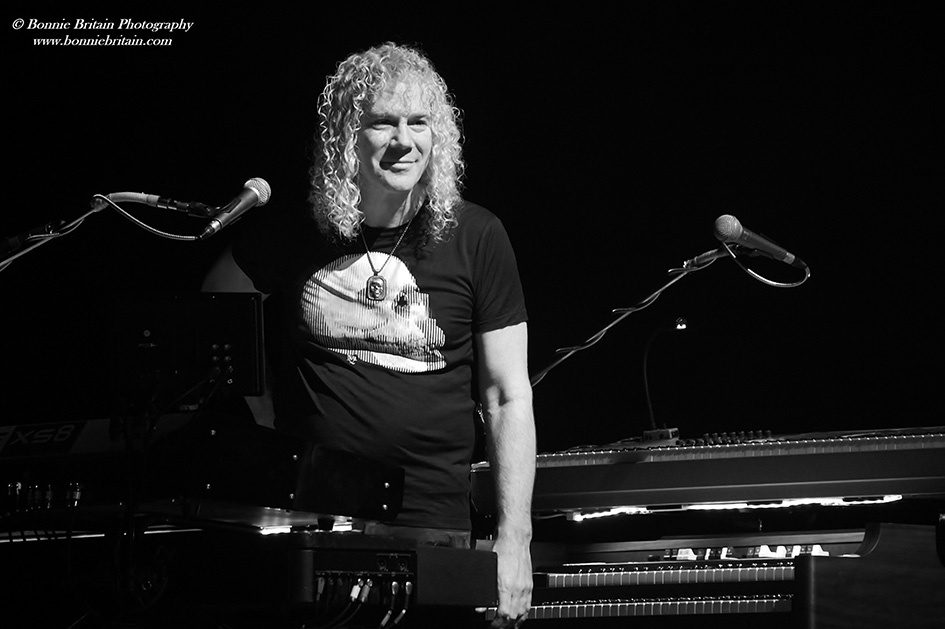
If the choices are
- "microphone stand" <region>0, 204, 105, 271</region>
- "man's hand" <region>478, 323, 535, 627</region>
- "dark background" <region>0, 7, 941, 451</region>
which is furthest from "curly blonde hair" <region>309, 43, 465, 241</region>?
"dark background" <region>0, 7, 941, 451</region>

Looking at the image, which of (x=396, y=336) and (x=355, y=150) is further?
(x=355, y=150)

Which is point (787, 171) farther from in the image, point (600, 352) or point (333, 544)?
point (333, 544)

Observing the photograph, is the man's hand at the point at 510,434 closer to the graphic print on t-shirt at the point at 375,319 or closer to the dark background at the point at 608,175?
the graphic print on t-shirt at the point at 375,319

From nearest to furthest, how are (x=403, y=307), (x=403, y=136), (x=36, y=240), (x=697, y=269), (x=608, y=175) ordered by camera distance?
(x=36, y=240), (x=403, y=307), (x=403, y=136), (x=697, y=269), (x=608, y=175)

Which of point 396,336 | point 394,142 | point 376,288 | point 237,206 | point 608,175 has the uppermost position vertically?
point 608,175

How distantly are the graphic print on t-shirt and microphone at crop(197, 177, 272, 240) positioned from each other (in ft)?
0.77

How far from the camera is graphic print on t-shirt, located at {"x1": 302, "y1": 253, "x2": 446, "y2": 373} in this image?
2594mm

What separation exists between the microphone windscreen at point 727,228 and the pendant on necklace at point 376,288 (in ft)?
2.96

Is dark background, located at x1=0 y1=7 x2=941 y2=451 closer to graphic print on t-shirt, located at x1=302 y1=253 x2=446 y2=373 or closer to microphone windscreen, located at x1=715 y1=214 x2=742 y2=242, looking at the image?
microphone windscreen, located at x1=715 y1=214 x2=742 y2=242

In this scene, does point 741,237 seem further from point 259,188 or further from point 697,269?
point 259,188

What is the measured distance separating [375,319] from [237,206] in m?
0.40

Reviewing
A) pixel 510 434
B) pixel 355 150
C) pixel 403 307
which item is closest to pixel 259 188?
pixel 355 150

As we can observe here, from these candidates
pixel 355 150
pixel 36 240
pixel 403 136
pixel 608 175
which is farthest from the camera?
pixel 608 175

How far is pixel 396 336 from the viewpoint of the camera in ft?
8.52
